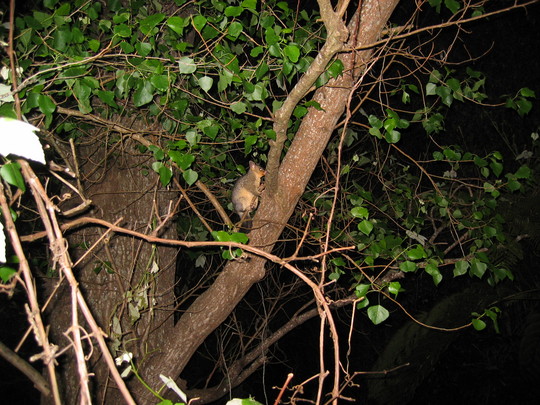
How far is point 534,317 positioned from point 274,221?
8.44ft

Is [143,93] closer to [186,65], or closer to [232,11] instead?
[186,65]

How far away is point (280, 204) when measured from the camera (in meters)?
2.19

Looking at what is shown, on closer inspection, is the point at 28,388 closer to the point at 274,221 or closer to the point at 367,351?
the point at 367,351

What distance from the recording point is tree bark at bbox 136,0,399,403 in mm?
1825

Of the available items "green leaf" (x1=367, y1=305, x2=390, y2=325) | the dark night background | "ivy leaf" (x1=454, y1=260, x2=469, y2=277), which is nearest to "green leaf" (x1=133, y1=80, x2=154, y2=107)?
"green leaf" (x1=367, y1=305, x2=390, y2=325)

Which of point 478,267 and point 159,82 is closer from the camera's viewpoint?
point 159,82

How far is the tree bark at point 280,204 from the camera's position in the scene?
5.99ft

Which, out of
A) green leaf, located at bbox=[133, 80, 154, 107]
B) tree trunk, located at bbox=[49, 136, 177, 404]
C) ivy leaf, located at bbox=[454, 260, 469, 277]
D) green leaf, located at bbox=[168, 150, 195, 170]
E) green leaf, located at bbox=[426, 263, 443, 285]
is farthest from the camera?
tree trunk, located at bbox=[49, 136, 177, 404]

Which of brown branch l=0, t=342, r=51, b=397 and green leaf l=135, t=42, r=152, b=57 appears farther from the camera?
green leaf l=135, t=42, r=152, b=57

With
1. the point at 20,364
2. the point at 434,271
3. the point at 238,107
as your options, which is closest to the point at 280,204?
the point at 238,107

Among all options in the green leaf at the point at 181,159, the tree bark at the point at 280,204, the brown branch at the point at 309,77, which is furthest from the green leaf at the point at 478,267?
the green leaf at the point at 181,159

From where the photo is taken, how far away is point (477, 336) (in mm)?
5008

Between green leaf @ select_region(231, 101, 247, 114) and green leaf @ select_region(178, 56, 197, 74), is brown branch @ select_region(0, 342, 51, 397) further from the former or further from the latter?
green leaf @ select_region(231, 101, 247, 114)

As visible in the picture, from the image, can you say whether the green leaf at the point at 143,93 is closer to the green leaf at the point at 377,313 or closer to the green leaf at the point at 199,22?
the green leaf at the point at 199,22
